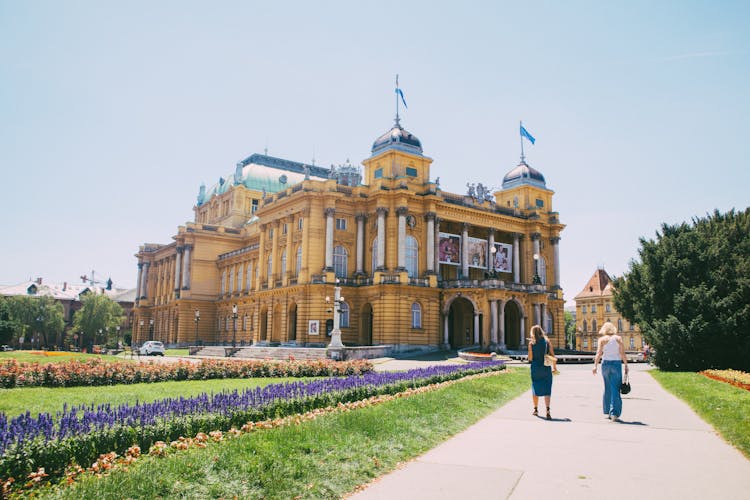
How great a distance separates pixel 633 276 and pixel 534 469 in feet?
97.9

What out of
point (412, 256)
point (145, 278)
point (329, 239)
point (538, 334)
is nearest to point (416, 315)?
point (412, 256)

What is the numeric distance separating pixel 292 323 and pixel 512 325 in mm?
24463

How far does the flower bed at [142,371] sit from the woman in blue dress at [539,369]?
13.1m

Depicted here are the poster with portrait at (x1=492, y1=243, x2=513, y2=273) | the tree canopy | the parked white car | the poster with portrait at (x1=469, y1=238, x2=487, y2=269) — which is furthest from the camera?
the tree canopy

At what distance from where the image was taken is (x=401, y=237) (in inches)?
2146

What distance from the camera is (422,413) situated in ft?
41.2

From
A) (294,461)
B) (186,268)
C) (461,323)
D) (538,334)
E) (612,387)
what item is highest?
(186,268)

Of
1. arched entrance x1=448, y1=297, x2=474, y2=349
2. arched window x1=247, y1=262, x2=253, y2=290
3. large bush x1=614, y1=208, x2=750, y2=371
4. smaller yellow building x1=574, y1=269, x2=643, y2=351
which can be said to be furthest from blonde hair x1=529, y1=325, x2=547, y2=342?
smaller yellow building x1=574, y1=269, x2=643, y2=351

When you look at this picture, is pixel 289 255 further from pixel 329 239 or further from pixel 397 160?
pixel 397 160

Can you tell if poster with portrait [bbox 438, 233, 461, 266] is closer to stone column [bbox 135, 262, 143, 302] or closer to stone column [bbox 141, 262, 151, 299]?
stone column [bbox 141, 262, 151, 299]

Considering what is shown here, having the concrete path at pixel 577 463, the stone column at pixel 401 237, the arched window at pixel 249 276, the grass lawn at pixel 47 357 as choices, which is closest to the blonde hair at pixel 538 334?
the concrete path at pixel 577 463

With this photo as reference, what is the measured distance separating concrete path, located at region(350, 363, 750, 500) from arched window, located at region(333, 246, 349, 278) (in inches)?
1709

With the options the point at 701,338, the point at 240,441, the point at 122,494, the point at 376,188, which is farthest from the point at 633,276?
the point at 122,494

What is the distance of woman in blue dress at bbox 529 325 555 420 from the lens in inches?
549
